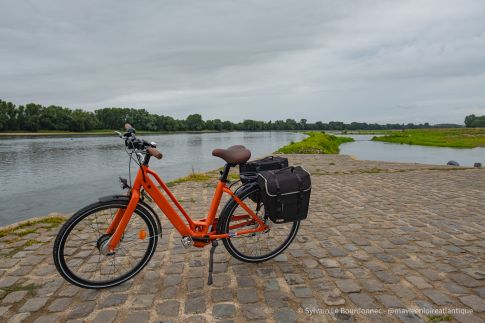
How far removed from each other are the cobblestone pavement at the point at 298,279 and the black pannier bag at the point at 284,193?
885 mm

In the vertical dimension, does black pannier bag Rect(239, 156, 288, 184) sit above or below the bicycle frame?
above

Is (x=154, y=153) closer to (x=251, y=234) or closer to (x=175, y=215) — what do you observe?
(x=175, y=215)

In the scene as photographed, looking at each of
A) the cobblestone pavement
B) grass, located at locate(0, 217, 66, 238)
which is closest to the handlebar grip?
the cobblestone pavement

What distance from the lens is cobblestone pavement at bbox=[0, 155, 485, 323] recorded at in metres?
3.40

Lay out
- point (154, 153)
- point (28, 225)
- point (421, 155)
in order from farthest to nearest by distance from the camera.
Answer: point (421, 155)
point (28, 225)
point (154, 153)

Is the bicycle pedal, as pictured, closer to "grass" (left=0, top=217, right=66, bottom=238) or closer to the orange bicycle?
the orange bicycle

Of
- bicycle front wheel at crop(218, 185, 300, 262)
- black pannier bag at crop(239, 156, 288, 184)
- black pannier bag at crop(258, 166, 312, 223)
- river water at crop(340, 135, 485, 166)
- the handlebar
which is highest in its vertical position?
the handlebar

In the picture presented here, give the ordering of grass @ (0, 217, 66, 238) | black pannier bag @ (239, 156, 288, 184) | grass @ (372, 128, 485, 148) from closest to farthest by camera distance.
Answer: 1. black pannier bag @ (239, 156, 288, 184)
2. grass @ (0, 217, 66, 238)
3. grass @ (372, 128, 485, 148)

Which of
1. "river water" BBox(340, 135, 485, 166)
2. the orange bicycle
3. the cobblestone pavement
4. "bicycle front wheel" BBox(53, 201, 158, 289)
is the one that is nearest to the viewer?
the cobblestone pavement

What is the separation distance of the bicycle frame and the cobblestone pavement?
56 cm

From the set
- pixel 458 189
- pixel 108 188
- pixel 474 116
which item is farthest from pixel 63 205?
pixel 474 116

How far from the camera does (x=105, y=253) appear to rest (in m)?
3.94

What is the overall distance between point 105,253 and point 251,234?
1954 mm

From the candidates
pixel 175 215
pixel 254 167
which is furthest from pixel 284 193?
pixel 175 215
